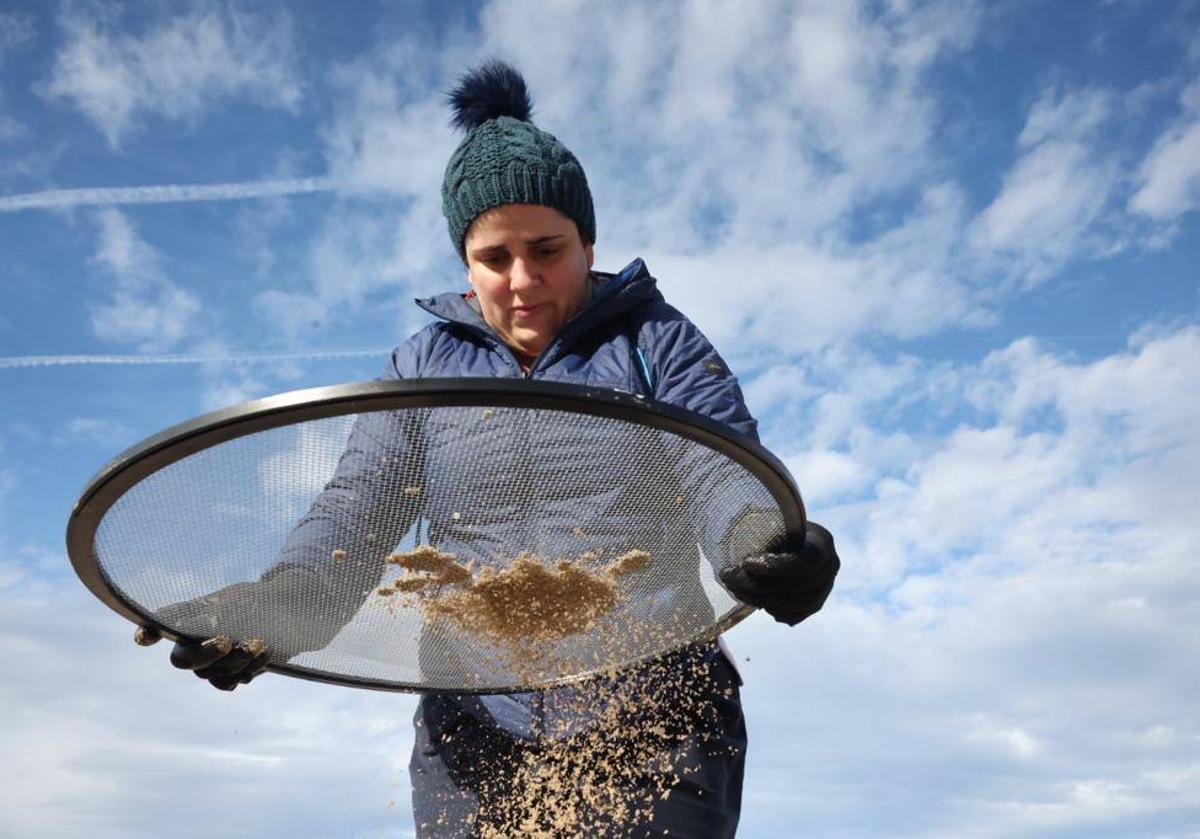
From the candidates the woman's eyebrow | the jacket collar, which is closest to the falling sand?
the jacket collar

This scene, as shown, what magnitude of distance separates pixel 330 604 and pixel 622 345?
2.49 feet

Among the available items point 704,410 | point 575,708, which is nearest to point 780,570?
point 704,410

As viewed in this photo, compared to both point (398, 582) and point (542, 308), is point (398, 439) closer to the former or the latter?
point (398, 582)

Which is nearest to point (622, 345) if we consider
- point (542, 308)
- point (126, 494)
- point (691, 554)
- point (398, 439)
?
point (542, 308)

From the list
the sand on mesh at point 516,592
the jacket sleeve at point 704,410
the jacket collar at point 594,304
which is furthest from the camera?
the jacket collar at point 594,304

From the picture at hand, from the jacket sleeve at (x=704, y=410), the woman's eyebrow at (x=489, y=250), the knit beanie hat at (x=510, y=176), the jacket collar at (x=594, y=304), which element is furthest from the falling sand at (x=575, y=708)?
the knit beanie hat at (x=510, y=176)

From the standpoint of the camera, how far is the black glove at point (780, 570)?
196 centimetres

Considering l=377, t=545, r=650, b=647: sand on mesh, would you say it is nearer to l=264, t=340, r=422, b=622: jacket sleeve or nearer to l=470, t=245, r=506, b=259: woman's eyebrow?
l=264, t=340, r=422, b=622: jacket sleeve

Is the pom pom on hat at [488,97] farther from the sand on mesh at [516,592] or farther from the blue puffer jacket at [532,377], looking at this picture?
the sand on mesh at [516,592]

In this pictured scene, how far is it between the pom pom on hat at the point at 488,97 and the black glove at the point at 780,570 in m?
1.31

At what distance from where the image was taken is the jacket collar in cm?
238

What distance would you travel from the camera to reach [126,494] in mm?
1849

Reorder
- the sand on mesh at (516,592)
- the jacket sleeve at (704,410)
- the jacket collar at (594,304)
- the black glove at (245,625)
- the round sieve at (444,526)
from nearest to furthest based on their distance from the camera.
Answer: the round sieve at (444,526) → the jacket sleeve at (704,410) → the sand on mesh at (516,592) → the black glove at (245,625) → the jacket collar at (594,304)

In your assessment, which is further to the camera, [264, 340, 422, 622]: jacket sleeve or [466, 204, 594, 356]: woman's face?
[466, 204, 594, 356]: woman's face
